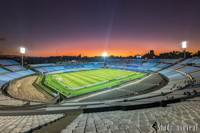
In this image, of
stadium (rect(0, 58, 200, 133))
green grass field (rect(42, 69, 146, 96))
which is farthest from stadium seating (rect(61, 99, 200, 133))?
green grass field (rect(42, 69, 146, 96))

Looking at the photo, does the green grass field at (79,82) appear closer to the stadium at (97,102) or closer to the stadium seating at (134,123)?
the stadium at (97,102)

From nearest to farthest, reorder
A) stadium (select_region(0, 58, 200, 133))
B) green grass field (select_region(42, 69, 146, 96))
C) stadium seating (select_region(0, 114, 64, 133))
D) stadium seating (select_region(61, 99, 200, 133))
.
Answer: stadium seating (select_region(61, 99, 200, 133)) → stadium seating (select_region(0, 114, 64, 133)) → stadium (select_region(0, 58, 200, 133)) → green grass field (select_region(42, 69, 146, 96))

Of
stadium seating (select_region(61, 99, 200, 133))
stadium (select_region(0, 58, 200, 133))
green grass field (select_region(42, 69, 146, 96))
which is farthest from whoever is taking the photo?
green grass field (select_region(42, 69, 146, 96))

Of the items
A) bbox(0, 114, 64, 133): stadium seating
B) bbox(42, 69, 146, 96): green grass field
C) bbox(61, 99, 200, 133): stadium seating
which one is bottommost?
bbox(42, 69, 146, 96): green grass field

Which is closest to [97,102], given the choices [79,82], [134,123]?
[134,123]

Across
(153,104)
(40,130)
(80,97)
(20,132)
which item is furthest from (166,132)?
(80,97)

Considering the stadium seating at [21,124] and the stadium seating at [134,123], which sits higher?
the stadium seating at [134,123]

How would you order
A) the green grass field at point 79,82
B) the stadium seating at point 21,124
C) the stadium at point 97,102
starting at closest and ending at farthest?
the stadium seating at point 21,124, the stadium at point 97,102, the green grass field at point 79,82

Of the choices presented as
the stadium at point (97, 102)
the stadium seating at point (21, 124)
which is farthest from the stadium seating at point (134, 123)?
the stadium seating at point (21, 124)

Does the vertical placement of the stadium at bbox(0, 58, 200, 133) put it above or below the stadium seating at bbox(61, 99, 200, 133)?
below

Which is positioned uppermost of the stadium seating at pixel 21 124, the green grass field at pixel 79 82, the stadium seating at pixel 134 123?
the stadium seating at pixel 134 123

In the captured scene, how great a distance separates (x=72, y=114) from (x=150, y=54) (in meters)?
167

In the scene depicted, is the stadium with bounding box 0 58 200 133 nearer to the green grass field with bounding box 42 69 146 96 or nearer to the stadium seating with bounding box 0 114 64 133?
the stadium seating with bounding box 0 114 64 133

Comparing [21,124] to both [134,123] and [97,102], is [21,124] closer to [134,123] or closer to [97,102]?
[134,123]
